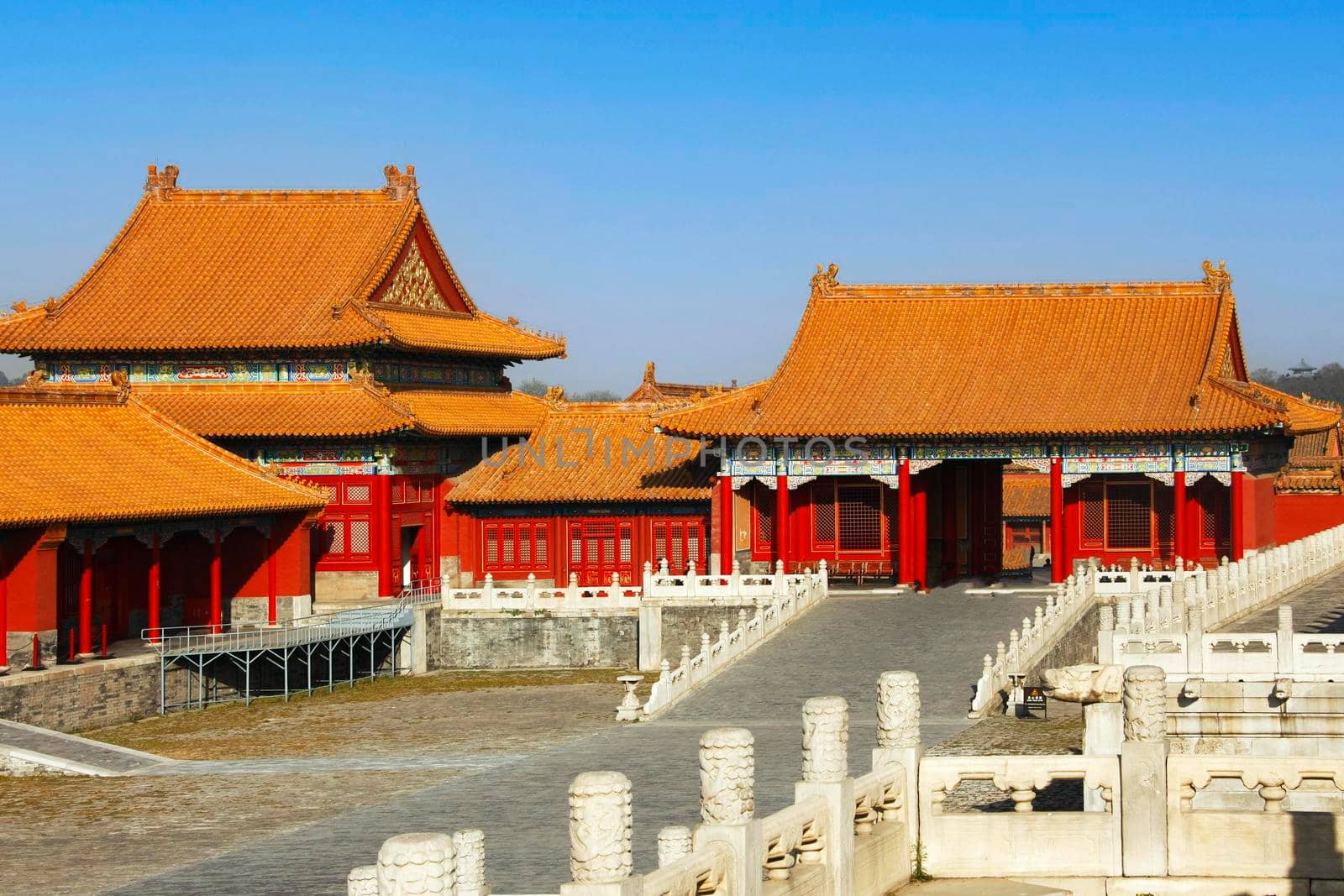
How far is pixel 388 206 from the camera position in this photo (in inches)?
2068

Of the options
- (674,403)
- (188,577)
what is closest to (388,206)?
(674,403)

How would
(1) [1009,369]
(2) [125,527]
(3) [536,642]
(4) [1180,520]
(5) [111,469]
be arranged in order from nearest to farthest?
(2) [125,527], (5) [111,469], (3) [536,642], (4) [1180,520], (1) [1009,369]

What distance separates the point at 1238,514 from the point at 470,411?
18585 mm

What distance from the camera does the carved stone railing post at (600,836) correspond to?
12.8 metres

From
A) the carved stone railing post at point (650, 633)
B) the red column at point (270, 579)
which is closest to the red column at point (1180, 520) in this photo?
the carved stone railing post at point (650, 633)

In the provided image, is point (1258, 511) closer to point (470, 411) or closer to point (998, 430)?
point (998, 430)

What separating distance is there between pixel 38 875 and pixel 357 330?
2640cm

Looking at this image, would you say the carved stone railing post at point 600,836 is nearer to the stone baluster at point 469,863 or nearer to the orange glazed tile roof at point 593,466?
the stone baluster at point 469,863

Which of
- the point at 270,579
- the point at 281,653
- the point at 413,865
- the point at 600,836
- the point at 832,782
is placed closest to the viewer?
the point at 413,865

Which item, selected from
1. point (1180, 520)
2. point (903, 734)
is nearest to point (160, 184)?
point (1180, 520)

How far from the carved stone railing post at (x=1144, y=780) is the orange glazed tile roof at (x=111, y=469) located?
22116 millimetres

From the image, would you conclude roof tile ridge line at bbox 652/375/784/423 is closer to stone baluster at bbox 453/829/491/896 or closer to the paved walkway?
the paved walkway

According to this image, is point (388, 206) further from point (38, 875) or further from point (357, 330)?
point (38, 875)

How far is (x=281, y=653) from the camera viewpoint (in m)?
40.9
